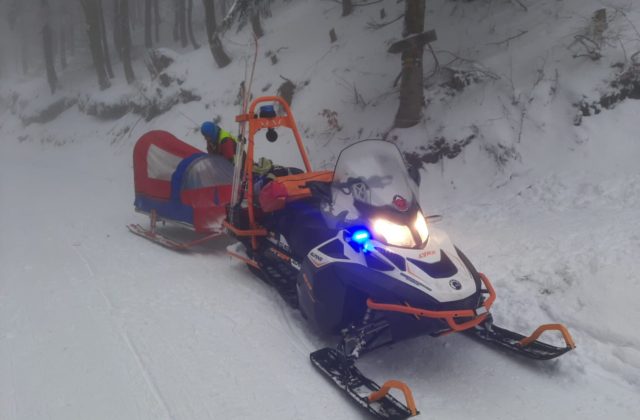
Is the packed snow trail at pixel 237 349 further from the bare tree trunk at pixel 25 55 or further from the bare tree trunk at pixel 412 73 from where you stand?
the bare tree trunk at pixel 25 55

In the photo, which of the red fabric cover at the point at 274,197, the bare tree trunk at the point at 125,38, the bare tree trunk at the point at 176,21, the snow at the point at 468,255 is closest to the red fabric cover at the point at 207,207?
the snow at the point at 468,255

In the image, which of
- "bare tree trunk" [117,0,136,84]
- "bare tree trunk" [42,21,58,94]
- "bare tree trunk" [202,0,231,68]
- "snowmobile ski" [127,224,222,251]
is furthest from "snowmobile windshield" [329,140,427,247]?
"bare tree trunk" [42,21,58,94]

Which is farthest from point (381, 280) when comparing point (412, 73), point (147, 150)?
point (147, 150)

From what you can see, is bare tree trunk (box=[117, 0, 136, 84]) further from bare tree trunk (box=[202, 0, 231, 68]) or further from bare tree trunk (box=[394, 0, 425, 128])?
bare tree trunk (box=[394, 0, 425, 128])

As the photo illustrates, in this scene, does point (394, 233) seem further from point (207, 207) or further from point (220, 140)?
point (220, 140)

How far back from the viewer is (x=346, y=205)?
3619 mm

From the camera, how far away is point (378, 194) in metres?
3.45

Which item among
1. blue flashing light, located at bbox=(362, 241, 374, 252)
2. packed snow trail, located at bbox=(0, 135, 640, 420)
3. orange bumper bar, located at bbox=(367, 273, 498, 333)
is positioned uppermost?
blue flashing light, located at bbox=(362, 241, 374, 252)

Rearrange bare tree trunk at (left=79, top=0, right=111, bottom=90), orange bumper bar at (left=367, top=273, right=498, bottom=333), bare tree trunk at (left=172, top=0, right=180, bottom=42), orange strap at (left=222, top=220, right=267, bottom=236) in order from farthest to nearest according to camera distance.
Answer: bare tree trunk at (left=172, top=0, right=180, bottom=42) → bare tree trunk at (left=79, top=0, right=111, bottom=90) → orange strap at (left=222, top=220, right=267, bottom=236) → orange bumper bar at (left=367, top=273, right=498, bottom=333)

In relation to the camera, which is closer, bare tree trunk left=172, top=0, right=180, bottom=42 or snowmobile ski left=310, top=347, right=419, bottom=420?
snowmobile ski left=310, top=347, right=419, bottom=420

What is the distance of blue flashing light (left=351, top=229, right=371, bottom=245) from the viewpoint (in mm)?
3295

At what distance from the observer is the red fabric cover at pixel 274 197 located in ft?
14.9

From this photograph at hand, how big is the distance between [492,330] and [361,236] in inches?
52.8

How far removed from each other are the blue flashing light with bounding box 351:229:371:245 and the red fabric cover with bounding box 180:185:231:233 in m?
3.02
